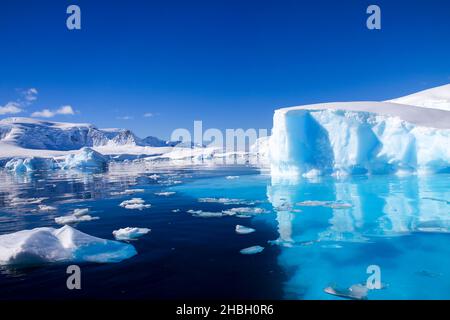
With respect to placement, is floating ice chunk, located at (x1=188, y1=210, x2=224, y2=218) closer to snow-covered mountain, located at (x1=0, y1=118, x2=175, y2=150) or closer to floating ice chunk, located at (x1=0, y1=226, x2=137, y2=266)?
floating ice chunk, located at (x1=0, y1=226, x2=137, y2=266)

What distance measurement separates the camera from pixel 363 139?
770 inches

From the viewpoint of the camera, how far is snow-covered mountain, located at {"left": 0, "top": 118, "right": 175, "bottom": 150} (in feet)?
438

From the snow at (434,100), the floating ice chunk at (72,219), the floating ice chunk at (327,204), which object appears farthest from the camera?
the snow at (434,100)

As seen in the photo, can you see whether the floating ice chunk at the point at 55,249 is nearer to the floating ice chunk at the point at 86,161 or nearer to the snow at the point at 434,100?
the snow at the point at 434,100

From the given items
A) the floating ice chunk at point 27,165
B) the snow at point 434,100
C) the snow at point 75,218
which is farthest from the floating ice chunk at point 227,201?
the floating ice chunk at point 27,165

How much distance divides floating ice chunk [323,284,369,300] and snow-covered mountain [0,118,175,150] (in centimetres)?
14375

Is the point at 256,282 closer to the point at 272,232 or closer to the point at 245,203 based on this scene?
the point at 272,232

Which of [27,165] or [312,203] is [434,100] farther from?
[27,165]

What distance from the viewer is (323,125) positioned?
67.3 ft

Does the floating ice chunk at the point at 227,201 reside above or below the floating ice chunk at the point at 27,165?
below

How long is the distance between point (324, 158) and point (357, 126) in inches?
114

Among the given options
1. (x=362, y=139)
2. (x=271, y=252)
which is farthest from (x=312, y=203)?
(x=362, y=139)

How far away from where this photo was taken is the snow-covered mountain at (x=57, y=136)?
13355cm
